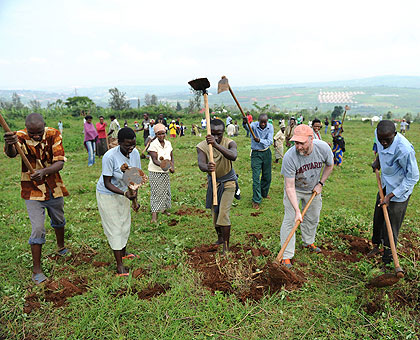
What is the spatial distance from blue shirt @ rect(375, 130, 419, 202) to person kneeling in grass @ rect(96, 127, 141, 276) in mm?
3172

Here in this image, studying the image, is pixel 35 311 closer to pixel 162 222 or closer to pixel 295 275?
pixel 162 222

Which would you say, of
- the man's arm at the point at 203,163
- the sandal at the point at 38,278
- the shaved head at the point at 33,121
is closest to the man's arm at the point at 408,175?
the man's arm at the point at 203,163

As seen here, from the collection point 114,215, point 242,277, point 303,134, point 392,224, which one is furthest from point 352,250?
point 114,215

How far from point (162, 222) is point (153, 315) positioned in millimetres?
2615


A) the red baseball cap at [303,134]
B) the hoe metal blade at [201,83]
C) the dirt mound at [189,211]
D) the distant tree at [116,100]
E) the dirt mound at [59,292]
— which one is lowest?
the dirt mound at [59,292]

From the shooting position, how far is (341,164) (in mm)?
10828

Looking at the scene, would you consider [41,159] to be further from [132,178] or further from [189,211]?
[189,211]

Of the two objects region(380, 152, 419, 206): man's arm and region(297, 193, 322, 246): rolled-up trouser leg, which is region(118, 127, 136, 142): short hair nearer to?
region(297, 193, 322, 246): rolled-up trouser leg

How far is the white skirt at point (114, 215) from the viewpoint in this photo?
3.81 metres

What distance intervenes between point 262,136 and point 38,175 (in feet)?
15.0

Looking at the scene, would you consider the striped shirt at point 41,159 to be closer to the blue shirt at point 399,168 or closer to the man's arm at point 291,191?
the man's arm at point 291,191

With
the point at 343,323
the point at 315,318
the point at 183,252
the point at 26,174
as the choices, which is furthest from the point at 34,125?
the point at 343,323

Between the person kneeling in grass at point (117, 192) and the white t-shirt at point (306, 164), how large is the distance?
1.98 m

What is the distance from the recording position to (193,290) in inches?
141
